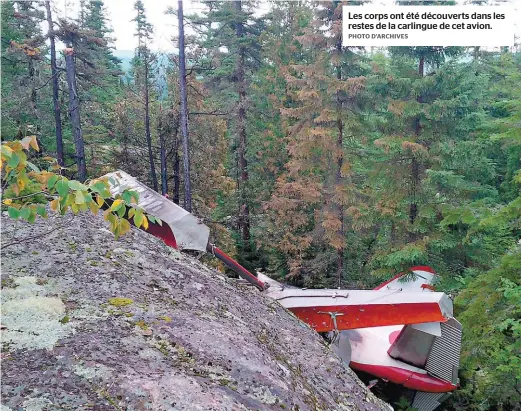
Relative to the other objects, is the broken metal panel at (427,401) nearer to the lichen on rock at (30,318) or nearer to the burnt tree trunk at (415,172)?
the burnt tree trunk at (415,172)

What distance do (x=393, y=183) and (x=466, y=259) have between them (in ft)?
10.7

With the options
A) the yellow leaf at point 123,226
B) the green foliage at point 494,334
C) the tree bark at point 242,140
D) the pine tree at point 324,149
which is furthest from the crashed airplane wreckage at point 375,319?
the tree bark at point 242,140

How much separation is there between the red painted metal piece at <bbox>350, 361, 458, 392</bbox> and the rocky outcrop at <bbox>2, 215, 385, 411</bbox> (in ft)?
15.6

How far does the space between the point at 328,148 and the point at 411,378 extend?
9.18m

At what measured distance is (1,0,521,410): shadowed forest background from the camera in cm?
916

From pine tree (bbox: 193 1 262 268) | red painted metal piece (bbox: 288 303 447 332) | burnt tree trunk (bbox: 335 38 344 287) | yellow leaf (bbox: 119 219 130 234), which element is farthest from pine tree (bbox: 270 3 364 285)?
yellow leaf (bbox: 119 219 130 234)

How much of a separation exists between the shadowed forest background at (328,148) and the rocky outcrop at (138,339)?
3.82 metres

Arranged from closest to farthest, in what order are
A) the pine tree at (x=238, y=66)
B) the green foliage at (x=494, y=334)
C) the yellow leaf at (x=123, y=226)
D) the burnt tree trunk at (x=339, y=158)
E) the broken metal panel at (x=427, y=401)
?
1. the yellow leaf at (x=123, y=226)
2. the green foliage at (x=494, y=334)
3. the broken metal panel at (x=427, y=401)
4. the burnt tree trunk at (x=339, y=158)
5. the pine tree at (x=238, y=66)

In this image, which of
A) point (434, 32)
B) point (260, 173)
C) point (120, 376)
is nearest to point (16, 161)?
point (120, 376)

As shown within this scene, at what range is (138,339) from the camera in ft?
9.89

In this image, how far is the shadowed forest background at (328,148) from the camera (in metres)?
9.16

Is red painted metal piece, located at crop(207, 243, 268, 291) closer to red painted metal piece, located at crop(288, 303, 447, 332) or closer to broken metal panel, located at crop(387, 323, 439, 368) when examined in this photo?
red painted metal piece, located at crop(288, 303, 447, 332)

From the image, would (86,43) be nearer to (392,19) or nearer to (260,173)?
(260,173)

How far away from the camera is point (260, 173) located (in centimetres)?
2225
